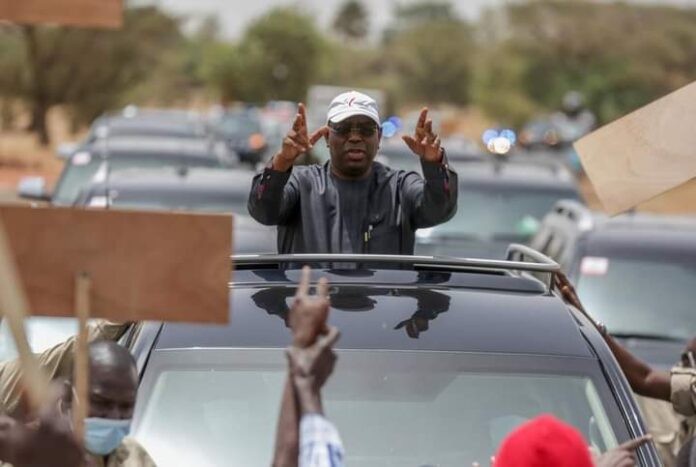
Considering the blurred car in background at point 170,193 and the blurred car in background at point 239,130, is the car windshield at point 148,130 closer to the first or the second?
the blurred car in background at point 170,193

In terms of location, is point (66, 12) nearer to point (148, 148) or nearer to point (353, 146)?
point (353, 146)

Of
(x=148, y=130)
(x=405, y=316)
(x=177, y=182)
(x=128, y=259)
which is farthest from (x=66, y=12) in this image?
(x=148, y=130)

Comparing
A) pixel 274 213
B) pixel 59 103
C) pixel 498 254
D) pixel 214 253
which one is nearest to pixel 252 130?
pixel 59 103

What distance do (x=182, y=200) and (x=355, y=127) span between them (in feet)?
16.2

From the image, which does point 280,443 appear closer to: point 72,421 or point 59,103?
point 72,421

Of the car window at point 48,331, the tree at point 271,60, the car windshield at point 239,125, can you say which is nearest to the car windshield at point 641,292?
the car window at point 48,331

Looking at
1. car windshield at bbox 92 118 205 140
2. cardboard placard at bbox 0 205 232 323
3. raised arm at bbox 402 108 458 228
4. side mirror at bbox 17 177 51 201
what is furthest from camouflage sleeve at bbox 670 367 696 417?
car windshield at bbox 92 118 205 140

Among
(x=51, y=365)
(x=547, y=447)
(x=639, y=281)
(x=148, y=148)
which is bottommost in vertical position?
(x=148, y=148)

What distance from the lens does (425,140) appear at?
6363 mm

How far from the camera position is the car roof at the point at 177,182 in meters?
11.7

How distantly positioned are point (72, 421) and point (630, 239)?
6524 millimetres

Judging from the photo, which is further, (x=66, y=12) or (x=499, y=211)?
(x=499, y=211)

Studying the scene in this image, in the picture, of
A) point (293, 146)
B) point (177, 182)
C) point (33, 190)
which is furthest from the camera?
point (33, 190)

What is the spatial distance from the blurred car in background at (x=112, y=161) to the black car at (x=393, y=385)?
8604 mm
